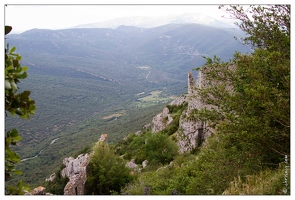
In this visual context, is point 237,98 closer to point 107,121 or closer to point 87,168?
point 87,168

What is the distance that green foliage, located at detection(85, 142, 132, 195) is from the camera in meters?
18.2

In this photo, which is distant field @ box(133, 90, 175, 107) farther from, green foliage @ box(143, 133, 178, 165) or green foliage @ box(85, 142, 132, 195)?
green foliage @ box(85, 142, 132, 195)

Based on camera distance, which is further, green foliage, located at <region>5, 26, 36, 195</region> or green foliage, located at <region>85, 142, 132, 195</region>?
green foliage, located at <region>85, 142, 132, 195</region>

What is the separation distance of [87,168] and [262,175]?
46.8 feet

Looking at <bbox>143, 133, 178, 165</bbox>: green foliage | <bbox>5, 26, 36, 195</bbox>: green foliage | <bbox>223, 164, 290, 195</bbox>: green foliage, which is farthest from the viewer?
<bbox>143, 133, 178, 165</bbox>: green foliage

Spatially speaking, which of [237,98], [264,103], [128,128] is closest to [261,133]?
[264,103]

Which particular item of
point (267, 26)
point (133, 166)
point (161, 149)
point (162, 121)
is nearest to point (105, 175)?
point (161, 149)

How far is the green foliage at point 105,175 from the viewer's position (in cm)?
1825

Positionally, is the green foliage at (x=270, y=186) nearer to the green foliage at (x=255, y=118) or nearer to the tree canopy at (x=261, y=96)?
the green foliage at (x=255, y=118)

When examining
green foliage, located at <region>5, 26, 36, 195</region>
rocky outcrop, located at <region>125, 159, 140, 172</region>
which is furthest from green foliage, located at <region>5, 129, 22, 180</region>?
rocky outcrop, located at <region>125, 159, 140, 172</region>

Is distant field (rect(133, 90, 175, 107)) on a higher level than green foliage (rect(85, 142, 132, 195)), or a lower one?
lower

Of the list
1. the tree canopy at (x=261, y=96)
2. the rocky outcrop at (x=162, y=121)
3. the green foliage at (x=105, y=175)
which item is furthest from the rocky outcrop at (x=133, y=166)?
the tree canopy at (x=261, y=96)

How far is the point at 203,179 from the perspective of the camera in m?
8.50

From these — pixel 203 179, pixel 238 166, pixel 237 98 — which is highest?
pixel 237 98
